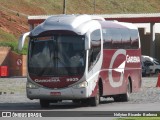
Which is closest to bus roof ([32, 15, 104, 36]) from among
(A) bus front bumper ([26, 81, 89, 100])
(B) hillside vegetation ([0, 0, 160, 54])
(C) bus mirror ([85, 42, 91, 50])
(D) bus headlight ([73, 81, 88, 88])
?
(C) bus mirror ([85, 42, 91, 50])

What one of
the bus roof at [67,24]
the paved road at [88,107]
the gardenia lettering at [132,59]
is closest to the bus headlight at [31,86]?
the paved road at [88,107]

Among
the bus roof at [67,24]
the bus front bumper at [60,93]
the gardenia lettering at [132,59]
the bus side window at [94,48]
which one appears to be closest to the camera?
the bus front bumper at [60,93]

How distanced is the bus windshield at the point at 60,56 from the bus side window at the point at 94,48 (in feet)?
1.76

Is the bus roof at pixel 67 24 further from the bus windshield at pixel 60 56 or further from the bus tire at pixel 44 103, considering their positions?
the bus tire at pixel 44 103

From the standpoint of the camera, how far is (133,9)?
11938cm

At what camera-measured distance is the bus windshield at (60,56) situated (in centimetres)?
3064

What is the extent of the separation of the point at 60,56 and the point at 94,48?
5.09 feet

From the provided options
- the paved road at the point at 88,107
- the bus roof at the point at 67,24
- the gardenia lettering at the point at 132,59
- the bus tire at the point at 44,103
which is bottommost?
the paved road at the point at 88,107

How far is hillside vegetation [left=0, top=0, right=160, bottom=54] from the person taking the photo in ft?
298

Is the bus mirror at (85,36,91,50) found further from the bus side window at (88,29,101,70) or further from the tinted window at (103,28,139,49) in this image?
the tinted window at (103,28,139,49)

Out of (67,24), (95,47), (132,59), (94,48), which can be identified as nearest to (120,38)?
(132,59)

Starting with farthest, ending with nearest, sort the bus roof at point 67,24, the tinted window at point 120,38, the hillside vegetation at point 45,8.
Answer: the hillside vegetation at point 45,8, the tinted window at point 120,38, the bus roof at point 67,24

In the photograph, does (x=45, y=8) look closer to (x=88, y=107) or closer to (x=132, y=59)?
(x=132, y=59)

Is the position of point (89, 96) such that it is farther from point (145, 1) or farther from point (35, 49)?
point (145, 1)
